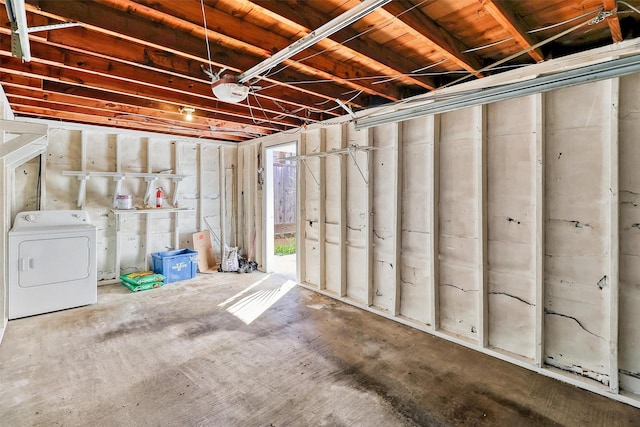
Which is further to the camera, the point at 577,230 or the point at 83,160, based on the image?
the point at 83,160

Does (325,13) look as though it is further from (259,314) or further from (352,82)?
(259,314)

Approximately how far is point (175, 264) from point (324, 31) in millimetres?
4081

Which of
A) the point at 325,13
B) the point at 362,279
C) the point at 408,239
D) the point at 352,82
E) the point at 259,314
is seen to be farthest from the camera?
the point at 362,279

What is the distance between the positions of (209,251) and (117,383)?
3356mm

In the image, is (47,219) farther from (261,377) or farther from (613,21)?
(613,21)

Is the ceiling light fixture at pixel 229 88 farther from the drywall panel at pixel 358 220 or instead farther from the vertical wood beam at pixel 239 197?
the vertical wood beam at pixel 239 197

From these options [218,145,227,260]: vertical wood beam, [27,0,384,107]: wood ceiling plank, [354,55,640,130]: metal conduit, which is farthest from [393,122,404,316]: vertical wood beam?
[218,145,227,260]: vertical wood beam

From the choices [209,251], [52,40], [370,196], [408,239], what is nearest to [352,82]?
[370,196]

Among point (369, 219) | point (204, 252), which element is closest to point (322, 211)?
point (369, 219)

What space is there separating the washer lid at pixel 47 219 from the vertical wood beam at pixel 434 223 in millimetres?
4126

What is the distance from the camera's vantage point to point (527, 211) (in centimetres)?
245

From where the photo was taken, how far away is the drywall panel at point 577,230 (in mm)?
2125

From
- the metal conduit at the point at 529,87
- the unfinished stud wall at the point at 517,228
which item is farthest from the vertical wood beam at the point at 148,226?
the metal conduit at the point at 529,87

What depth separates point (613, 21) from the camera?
1783mm
